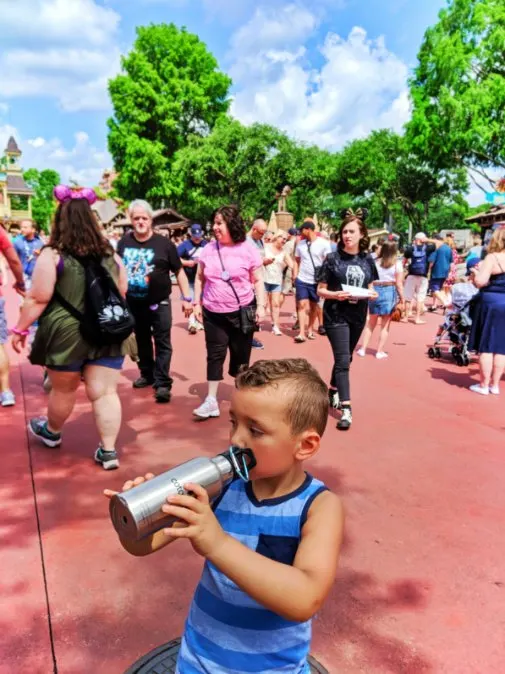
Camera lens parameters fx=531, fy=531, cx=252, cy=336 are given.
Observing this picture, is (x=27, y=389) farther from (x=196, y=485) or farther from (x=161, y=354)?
(x=196, y=485)

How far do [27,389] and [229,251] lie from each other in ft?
9.20

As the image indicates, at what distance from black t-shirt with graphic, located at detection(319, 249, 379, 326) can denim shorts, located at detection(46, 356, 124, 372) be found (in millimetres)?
2070

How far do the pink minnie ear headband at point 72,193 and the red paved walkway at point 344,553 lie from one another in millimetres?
1884

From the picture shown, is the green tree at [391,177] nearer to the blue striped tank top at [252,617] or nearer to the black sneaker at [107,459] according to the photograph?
the black sneaker at [107,459]

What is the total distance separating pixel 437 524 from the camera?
10.4ft

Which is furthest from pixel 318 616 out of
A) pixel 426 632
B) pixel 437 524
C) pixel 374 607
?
pixel 437 524

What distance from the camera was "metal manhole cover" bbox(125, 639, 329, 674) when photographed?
78.8 inches

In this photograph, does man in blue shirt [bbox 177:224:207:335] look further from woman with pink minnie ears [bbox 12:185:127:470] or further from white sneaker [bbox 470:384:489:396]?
woman with pink minnie ears [bbox 12:185:127:470]

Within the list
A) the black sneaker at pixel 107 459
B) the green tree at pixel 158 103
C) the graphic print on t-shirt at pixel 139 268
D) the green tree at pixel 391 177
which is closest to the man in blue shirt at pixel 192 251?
the graphic print on t-shirt at pixel 139 268

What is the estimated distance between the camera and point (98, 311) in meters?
3.52

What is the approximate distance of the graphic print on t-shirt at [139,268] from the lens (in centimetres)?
514

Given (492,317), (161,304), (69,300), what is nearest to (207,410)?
(161,304)

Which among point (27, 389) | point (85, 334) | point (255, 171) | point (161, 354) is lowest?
point (27, 389)

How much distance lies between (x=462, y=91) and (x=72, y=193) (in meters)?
25.3
